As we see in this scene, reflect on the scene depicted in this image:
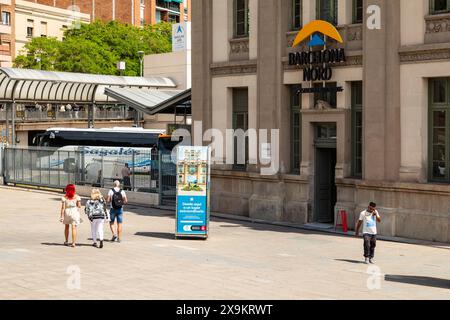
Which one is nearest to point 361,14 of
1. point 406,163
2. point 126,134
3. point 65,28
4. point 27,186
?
point 406,163

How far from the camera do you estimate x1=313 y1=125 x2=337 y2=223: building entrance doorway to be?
93.9 feet

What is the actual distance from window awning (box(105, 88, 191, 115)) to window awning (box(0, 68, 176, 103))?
8.91 meters

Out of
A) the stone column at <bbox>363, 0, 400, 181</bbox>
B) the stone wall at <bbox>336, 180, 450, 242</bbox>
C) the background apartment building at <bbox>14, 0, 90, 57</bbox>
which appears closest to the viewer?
the stone wall at <bbox>336, 180, 450, 242</bbox>

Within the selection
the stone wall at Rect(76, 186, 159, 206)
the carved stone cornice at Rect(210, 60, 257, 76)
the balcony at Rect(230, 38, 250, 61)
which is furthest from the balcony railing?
the balcony at Rect(230, 38, 250, 61)

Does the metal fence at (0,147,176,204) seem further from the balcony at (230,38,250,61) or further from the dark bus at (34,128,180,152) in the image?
the balcony at (230,38,250,61)

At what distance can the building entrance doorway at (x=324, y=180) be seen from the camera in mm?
28609

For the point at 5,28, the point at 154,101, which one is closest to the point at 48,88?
the point at 154,101

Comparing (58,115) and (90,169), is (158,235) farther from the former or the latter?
(58,115)

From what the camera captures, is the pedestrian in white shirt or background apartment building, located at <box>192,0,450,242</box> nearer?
the pedestrian in white shirt

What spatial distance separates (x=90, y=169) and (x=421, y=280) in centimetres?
2620

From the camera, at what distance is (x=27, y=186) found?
46.1 m

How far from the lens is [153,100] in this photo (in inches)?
1687

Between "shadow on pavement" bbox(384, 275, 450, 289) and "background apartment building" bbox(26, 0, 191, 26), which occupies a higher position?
"background apartment building" bbox(26, 0, 191, 26)
